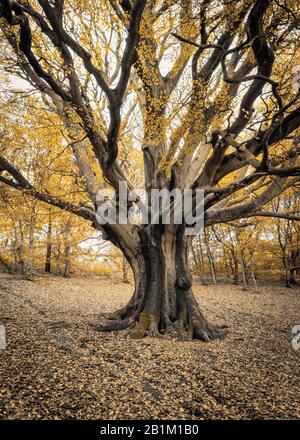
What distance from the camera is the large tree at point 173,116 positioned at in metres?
5.32

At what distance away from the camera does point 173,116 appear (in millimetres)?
7539

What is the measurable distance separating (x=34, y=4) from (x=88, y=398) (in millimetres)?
9630

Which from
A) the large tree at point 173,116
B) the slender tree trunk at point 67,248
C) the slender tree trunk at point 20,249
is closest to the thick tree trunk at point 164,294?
the large tree at point 173,116

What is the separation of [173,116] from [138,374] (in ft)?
A: 20.4

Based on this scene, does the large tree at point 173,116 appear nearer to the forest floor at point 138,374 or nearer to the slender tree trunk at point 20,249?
the forest floor at point 138,374

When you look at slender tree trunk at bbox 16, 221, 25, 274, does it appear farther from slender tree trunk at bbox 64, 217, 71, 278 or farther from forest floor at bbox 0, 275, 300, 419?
forest floor at bbox 0, 275, 300, 419

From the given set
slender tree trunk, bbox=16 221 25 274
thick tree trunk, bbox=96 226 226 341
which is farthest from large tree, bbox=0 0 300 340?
slender tree trunk, bbox=16 221 25 274

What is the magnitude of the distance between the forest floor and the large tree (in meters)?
1.21

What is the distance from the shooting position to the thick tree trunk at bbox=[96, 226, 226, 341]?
293 inches

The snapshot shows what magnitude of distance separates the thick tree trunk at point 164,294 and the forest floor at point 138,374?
472 millimetres

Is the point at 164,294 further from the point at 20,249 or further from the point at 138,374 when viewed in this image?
the point at 20,249

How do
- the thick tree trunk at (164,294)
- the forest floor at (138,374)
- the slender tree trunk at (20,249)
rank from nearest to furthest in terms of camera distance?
the forest floor at (138,374), the thick tree trunk at (164,294), the slender tree trunk at (20,249)

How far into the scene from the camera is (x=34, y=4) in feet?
25.3

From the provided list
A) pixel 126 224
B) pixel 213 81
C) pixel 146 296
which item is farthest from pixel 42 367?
pixel 213 81
